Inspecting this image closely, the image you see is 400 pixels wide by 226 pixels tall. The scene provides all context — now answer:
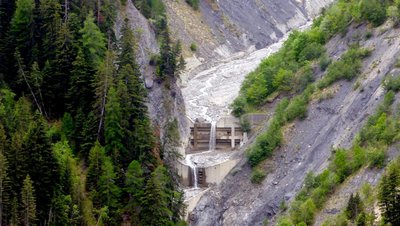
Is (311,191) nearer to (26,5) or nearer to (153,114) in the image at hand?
(153,114)

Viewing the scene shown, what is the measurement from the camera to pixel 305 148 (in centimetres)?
7581

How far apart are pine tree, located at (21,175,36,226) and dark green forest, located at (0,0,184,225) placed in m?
0.06

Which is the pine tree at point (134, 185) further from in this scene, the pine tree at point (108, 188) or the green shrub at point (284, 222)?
the green shrub at point (284, 222)

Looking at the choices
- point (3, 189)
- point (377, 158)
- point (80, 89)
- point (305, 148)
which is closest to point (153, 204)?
point (3, 189)

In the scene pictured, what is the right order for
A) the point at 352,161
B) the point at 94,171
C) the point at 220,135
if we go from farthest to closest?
the point at 220,135
the point at 94,171
the point at 352,161

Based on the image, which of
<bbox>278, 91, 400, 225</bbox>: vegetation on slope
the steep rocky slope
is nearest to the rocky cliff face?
the steep rocky slope

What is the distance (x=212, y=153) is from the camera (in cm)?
8606

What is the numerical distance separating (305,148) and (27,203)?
85.0 ft

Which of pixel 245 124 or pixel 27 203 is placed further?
pixel 245 124

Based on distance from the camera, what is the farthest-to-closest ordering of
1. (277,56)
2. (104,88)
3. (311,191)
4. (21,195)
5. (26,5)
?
(277,56) < (26,5) < (104,88) < (311,191) < (21,195)

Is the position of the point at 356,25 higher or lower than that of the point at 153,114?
higher

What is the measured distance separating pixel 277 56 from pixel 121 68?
852 inches

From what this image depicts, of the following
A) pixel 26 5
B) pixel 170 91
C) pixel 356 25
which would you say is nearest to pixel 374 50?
pixel 356 25

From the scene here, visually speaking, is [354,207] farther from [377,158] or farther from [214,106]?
[214,106]
